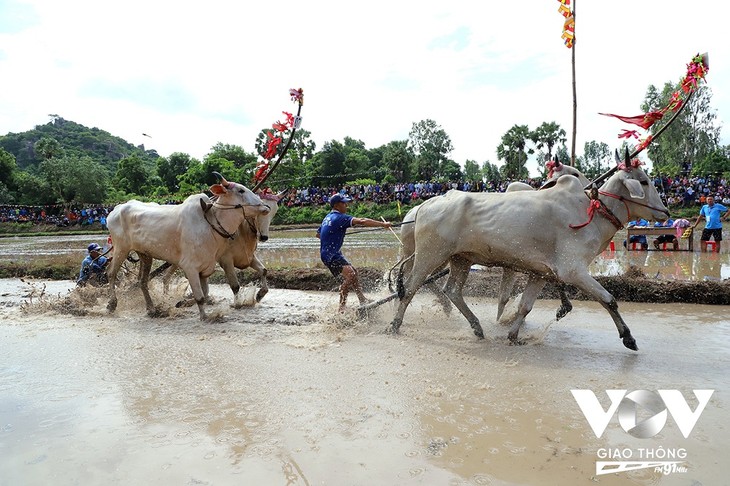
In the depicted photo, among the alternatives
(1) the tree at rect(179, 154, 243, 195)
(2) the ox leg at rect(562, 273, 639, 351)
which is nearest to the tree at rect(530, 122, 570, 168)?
(1) the tree at rect(179, 154, 243, 195)

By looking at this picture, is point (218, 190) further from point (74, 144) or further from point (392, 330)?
point (74, 144)

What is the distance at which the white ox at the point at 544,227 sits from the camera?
5766 millimetres

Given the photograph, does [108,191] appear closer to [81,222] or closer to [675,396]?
[81,222]

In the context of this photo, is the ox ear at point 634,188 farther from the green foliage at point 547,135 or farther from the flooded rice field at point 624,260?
the green foliage at point 547,135

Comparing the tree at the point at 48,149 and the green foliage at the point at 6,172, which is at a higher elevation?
the tree at the point at 48,149

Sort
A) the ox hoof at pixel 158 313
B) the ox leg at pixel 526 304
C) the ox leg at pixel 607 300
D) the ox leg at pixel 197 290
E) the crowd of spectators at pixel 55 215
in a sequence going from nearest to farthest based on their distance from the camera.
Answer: the ox leg at pixel 607 300, the ox leg at pixel 526 304, the ox leg at pixel 197 290, the ox hoof at pixel 158 313, the crowd of spectators at pixel 55 215

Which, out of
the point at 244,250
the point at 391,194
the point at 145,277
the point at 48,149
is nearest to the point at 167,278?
the point at 145,277

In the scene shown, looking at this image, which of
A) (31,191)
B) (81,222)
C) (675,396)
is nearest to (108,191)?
(31,191)

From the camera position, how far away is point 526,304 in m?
6.07

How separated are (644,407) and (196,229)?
609 centimetres

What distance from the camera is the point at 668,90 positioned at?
4125 centimetres

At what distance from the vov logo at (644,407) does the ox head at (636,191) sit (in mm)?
2240

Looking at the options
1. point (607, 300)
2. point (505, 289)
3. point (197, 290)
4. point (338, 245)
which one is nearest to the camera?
point (607, 300)

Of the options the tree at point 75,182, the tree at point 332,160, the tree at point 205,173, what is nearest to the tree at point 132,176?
the tree at point 75,182
